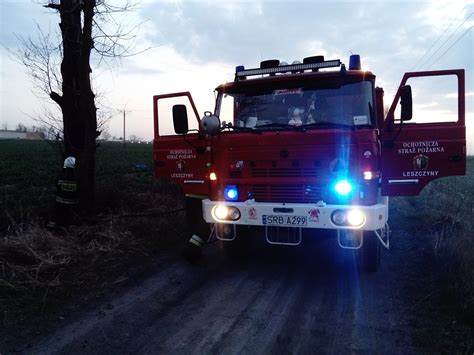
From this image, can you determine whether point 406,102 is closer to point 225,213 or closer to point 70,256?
point 225,213

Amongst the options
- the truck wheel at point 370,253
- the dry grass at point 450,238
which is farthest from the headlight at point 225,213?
the dry grass at point 450,238

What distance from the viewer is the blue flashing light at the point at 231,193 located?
5.32 meters

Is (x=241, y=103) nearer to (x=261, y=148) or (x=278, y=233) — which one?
(x=261, y=148)

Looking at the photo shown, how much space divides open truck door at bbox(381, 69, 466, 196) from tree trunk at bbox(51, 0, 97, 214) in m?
4.61

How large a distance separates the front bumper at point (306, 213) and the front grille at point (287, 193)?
9 cm

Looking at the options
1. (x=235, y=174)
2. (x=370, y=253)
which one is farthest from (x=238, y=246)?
(x=370, y=253)

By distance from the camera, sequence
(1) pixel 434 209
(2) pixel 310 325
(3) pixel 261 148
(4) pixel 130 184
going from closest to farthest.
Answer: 1. (2) pixel 310 325
2. (3) pixel 261 148
3. (1) pixel 434 209
4. (4) pixel 130 184

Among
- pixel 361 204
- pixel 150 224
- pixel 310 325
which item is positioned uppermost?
pixel 361 204

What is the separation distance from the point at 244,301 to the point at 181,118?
2.61 m

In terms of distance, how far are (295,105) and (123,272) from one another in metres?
3.07

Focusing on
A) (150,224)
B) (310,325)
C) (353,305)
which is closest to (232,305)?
(310,325)

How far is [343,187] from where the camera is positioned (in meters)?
4.80

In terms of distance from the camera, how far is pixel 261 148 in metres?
5.18

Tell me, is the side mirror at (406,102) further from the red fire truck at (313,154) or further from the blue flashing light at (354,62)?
the blue flashing light at (354,62)
